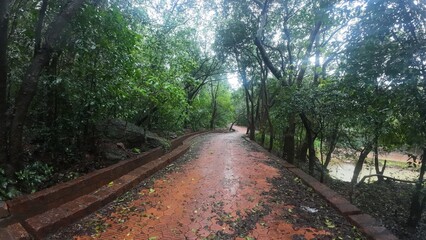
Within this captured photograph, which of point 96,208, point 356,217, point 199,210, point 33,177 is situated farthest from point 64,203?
point 356,217

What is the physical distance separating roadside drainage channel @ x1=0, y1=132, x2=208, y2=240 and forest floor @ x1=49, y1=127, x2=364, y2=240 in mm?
137

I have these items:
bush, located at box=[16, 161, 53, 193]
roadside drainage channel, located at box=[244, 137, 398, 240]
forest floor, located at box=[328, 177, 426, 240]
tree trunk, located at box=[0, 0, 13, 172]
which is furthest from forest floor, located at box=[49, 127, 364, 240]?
forest floor, located at box=[328, 177, 426, 240]

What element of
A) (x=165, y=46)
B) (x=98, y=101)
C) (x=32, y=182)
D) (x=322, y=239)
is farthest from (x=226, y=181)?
(x=165, y=46)

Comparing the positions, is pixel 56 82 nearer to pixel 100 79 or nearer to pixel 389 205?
pixel 100 79

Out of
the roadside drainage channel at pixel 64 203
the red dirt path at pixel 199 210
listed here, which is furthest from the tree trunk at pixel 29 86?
the red dirt path at pixel 199 210

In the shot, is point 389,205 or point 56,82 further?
point 389,205

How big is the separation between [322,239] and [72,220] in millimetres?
3453

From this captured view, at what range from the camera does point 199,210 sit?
4.14 meters

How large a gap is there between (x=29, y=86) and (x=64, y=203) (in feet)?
5.93

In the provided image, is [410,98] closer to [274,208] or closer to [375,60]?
[375,60]

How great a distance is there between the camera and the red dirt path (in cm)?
344

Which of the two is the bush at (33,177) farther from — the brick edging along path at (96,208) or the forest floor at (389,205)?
the forest floor at (389,205)

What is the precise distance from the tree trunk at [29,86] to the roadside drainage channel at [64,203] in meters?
0.71

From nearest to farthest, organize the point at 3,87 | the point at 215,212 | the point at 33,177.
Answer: the point at 3,87 → the point at 33,177 → the point at 215,212
